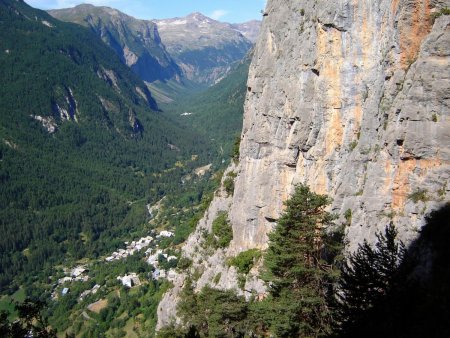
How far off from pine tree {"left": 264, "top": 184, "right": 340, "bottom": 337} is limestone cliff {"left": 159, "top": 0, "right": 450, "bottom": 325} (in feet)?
10.9

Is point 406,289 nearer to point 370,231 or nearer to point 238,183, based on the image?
point 370,231

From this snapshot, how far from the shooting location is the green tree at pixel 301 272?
26156mm

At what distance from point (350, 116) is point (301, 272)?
1461 cm

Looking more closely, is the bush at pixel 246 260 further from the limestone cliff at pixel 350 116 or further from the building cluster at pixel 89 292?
the building cluster at pixel 89 292

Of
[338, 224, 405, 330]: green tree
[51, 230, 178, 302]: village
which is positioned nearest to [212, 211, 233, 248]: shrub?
[51, 230, 178, 302]: village

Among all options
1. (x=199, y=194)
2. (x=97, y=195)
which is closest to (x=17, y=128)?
(x=97, y=195)

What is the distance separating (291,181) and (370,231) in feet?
51.6

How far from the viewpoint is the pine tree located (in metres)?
26.2

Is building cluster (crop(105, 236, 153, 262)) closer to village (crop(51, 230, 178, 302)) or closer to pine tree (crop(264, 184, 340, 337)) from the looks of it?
village (crop(51, 230, 178, 302))

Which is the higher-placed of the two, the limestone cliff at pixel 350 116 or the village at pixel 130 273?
the limestone cliff at pixel 350 116

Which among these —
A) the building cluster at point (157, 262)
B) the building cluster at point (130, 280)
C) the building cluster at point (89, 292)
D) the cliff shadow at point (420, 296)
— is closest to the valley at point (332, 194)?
the cliff shadow at point (420, 296)

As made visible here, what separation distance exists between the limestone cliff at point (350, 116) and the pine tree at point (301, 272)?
333cm

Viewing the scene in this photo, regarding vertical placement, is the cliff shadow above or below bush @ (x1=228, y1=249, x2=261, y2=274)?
above

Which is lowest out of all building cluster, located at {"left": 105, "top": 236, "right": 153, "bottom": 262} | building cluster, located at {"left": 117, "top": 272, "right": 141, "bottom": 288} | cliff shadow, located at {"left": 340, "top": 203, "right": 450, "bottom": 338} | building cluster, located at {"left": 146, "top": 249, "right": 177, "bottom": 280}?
building cluster, located at {"left": 105, "top": 236, "right": 153, "bottom": 262}
